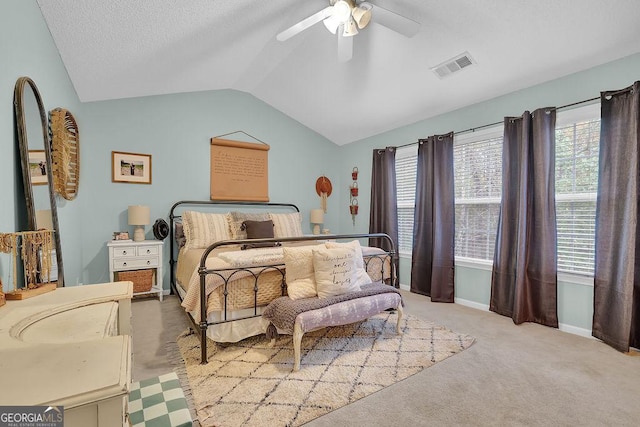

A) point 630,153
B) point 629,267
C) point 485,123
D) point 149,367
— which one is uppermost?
point 485,123

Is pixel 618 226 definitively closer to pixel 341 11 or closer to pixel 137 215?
pixel 341 11

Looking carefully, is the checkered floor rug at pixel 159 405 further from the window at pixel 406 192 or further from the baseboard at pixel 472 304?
the window at pixel 406 192

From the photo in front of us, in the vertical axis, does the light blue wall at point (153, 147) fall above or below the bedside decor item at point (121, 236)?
above

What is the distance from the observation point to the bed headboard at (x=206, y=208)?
12.2 feet

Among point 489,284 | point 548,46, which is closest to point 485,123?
point 548,46

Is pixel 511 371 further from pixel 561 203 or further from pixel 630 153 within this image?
pixel 630 153

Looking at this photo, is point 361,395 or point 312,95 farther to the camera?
point 312,95

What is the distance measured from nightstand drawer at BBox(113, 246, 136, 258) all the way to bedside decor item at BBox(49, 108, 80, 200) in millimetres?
745

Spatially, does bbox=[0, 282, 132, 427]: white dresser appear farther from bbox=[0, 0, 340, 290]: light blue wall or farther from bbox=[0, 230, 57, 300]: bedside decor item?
bbox=[0, 0, 340, 290]: light blue wall

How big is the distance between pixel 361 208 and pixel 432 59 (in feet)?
7.99

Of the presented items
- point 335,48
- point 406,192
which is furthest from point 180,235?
point 406,192

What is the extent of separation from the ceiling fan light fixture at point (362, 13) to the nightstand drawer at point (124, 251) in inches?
125

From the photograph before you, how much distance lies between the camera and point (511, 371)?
6.40 feet

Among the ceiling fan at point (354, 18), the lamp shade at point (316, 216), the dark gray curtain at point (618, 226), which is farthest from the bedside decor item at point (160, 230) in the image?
the dark gray curtain at point (618, 226)
